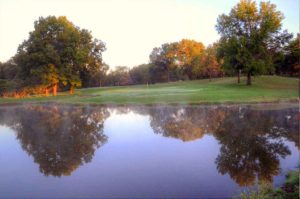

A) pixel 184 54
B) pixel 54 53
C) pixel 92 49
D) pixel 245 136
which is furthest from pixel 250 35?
pixel 184 54

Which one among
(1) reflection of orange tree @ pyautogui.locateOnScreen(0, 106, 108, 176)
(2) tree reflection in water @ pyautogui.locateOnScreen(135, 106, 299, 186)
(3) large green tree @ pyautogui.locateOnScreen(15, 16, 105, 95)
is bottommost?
(1) reflection of orange tree @ pyautogui.locateOnScreen(0, 106, 108, 176)

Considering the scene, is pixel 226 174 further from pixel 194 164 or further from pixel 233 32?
pixel 233 32

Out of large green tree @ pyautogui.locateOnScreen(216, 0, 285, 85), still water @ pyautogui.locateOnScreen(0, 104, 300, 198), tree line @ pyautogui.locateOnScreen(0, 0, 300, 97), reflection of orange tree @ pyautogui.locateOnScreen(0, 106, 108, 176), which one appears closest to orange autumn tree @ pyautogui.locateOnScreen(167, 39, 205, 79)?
tree line @ pyautogui.locateOnScreen(0, 0, 300, 97)

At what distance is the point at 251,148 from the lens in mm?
8602

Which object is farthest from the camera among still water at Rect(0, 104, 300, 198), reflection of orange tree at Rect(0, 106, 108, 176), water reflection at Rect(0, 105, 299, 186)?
reflection of orange tree at Rect(0, 106, 108, 176)

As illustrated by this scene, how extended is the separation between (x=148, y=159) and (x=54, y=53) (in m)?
34.5

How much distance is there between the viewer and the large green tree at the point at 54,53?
39.4 m

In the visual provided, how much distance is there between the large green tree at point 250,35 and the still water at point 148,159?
24.5 meters

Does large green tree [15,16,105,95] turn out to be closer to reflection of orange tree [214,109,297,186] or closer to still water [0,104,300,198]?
still water [0,104,300,198]

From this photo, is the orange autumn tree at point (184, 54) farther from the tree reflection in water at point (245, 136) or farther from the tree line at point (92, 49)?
the tree reflection in water at point (245, 136)

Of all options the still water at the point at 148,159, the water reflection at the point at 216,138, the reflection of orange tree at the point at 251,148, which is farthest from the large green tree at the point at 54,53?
the reflection of orange tree at the point at 251,148

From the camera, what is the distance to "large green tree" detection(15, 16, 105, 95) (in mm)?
39375

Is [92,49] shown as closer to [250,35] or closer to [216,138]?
[250,35]

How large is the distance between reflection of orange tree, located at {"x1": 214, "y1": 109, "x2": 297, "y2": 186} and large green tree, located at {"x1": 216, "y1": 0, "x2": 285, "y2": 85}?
943 inches
